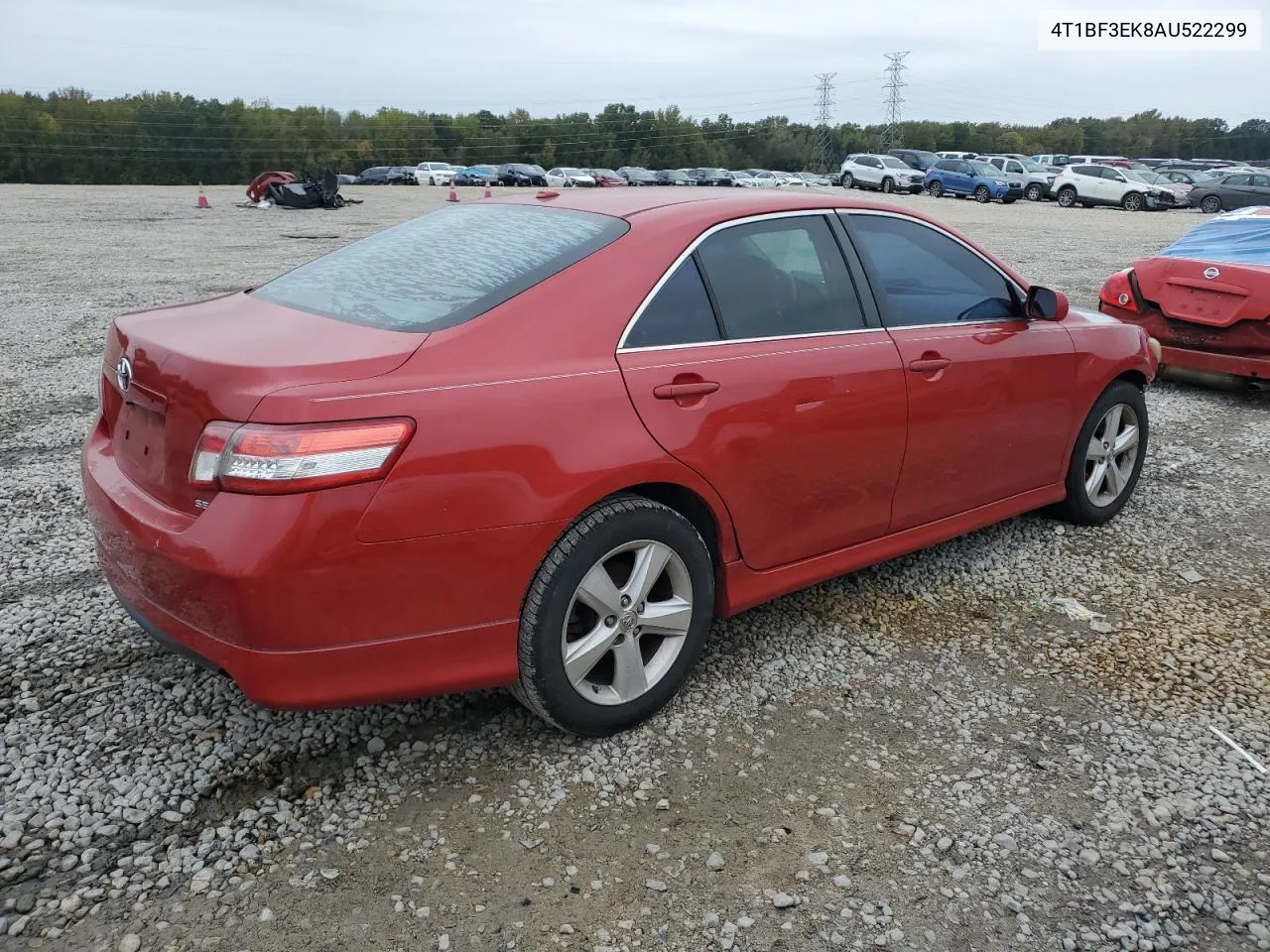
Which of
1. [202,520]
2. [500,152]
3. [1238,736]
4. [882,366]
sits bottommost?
[1238,736]

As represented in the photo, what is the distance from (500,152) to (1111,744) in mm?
91793

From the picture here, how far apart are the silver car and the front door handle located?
3692 cm

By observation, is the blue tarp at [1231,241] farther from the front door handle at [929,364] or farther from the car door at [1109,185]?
the car door at [1109,185]

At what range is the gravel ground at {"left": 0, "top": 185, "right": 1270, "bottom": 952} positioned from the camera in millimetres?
2338

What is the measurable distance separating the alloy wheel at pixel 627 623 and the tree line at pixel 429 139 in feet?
252

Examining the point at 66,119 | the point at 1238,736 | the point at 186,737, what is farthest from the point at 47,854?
the point at 66,119

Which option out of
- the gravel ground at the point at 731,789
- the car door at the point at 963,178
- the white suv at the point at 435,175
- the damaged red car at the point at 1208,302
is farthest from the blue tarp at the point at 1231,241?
the white suv at the point at 435,175

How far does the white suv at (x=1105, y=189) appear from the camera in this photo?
34.3m

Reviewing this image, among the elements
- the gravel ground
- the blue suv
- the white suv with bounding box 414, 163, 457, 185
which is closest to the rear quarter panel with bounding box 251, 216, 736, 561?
the gravel ground

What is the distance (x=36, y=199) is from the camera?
27.9 metres

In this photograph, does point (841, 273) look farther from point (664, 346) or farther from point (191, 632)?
point (191, 632)

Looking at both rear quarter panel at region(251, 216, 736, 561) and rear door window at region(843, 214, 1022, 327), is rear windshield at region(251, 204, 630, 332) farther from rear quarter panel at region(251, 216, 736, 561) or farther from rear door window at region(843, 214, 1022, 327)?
rear door window at region(843, 214, 1022, 327)

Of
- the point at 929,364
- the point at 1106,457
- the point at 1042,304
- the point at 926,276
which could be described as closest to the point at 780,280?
the point at 929,364

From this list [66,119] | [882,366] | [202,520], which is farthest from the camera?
[66,119]
